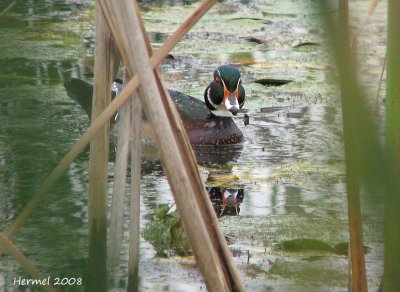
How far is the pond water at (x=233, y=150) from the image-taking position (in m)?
1.77

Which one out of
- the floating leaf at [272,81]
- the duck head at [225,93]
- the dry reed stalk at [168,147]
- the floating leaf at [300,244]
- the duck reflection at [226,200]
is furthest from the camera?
the floating leaf at [272,81]

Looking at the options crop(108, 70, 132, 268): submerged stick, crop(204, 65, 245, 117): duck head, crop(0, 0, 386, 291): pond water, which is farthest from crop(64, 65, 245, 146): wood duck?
crop(108, 70, 132, 268): submerged stick

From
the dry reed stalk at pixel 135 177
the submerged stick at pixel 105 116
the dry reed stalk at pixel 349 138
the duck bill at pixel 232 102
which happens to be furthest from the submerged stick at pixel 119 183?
the duck bill at pixel 232 102

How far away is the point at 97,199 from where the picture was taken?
2469mm

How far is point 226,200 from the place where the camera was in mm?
4039

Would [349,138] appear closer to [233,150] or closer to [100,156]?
[100,156]

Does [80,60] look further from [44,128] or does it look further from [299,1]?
[299,1]

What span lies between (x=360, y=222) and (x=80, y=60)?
5.52 metres

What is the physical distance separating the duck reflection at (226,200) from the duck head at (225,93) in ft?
5.47

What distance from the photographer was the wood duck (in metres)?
5.64

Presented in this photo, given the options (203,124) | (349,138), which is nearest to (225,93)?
(203,124)

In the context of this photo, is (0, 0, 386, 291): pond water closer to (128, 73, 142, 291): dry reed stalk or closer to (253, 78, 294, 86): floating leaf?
(253, 78, 294, 86): floating leaf

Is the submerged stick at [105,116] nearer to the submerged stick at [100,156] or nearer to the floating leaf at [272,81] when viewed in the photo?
the submerged stick at [100,156]

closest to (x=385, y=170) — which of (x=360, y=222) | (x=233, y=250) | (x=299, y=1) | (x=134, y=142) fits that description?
(x=299, y=1)
